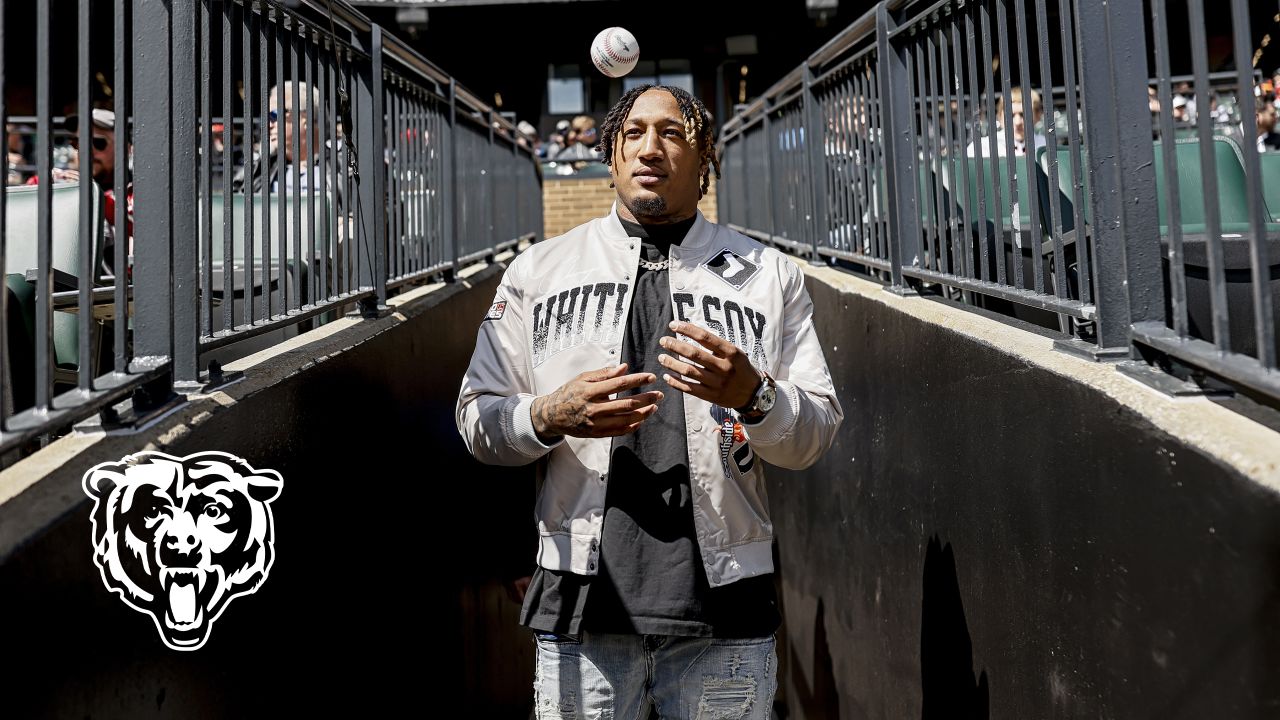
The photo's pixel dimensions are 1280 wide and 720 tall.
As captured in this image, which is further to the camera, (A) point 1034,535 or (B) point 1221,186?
(B) point 1221,186

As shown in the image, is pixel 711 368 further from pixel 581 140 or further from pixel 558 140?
pixel 558 140

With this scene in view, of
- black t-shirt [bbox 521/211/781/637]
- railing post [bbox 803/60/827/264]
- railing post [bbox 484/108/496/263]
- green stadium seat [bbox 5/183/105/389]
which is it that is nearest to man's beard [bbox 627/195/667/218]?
black t-shirt [bbox 521/211/781/637]

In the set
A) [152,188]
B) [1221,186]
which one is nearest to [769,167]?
[1221,186]

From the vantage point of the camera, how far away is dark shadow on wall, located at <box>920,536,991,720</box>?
8.80ft

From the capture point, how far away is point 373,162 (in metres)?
4.09

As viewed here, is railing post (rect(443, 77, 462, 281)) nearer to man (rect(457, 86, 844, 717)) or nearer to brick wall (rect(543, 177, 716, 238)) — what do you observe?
man (rect(457, 86, 844, 717))

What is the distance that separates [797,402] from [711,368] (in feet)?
1.06

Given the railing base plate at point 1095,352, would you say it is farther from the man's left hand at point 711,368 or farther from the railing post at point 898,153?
the railing post at point 898,153

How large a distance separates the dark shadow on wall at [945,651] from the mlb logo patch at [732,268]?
93cm

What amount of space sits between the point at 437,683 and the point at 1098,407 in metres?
2.90

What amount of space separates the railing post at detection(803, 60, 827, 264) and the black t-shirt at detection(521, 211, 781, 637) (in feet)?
10.4

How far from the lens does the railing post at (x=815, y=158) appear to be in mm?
5547

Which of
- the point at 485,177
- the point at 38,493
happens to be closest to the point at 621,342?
the point at 38,493

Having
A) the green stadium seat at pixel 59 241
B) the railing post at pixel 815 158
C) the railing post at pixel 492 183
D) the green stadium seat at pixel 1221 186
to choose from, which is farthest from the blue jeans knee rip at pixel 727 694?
the railing post at pixel 492 183
